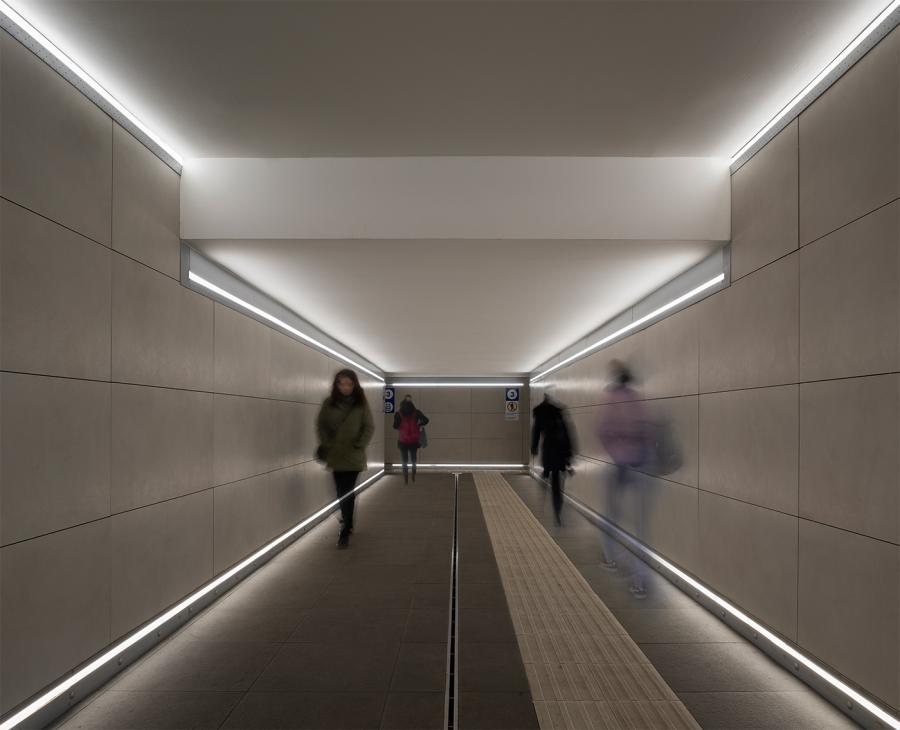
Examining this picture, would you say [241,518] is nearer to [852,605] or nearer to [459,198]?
[459,198]

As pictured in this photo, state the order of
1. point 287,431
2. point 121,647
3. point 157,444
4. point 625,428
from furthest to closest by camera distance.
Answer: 1. point 287,431
2. point 625,428
3. point 157,444
4. point 121,647

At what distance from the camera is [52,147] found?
306 centimetres

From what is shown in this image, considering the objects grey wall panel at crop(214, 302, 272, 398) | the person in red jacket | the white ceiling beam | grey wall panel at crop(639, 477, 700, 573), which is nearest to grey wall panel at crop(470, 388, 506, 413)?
the person in red jacket

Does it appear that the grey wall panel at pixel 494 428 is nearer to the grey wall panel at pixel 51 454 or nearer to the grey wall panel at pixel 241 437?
the grey wall panel at pixel 241 437

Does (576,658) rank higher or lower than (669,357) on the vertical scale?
lower

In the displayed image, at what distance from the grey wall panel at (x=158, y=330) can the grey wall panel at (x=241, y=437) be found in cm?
47

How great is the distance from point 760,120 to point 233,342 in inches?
182

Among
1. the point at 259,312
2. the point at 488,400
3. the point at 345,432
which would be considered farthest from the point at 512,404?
the point at 259,312

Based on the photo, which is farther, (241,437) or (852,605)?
(241,437)

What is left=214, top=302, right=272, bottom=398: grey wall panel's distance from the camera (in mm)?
5359

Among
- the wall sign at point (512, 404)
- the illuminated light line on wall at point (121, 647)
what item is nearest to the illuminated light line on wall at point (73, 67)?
the illuminated light line on wall at point (121, 647)

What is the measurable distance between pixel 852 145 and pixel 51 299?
13.5ft

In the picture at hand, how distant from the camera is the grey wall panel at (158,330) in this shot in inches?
145

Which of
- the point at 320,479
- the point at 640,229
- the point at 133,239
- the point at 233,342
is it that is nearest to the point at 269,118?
the point at 133,239
